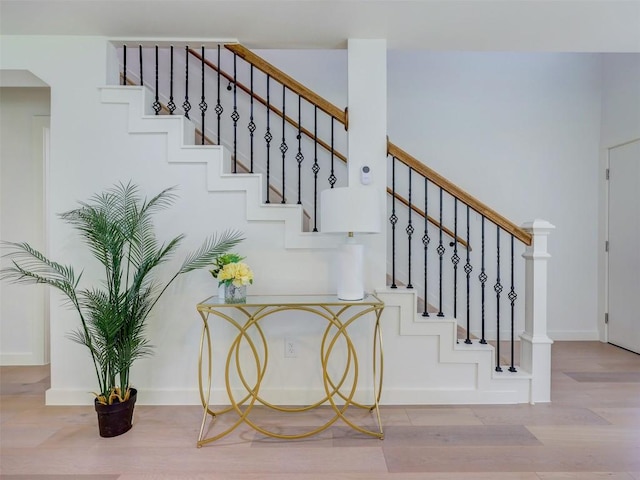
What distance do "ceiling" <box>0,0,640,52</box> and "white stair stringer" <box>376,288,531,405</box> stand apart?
1.81 meters

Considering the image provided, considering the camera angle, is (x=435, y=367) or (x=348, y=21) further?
(x=435, y=367)

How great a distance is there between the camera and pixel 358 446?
205 cm

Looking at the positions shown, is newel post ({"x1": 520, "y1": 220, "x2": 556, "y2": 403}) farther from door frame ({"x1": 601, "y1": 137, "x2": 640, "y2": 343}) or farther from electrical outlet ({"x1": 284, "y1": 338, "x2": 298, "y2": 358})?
door frame ({"x1": 601, "y1": 137, "x2": 640, "y2": 343})

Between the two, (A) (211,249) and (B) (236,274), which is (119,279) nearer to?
(A) (211,249)

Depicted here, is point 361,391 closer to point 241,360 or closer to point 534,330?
point 241,360

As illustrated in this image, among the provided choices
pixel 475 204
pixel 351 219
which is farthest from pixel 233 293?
pixel 475 204

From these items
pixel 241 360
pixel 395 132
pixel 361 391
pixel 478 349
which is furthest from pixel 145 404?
pixel 395 132

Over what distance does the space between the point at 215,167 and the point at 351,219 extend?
1093 mm

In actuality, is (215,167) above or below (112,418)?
above

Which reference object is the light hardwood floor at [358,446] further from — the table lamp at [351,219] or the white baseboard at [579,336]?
the white baseboard at [579,336]

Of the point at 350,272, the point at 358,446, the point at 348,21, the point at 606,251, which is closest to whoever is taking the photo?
the point at 358,446

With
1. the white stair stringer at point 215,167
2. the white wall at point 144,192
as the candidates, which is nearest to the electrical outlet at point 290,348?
the white wall at point 144,192

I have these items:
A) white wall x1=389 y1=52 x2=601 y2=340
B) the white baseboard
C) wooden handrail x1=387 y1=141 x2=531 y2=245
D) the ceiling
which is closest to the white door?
the white baseboard

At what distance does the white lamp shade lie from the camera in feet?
6.96
